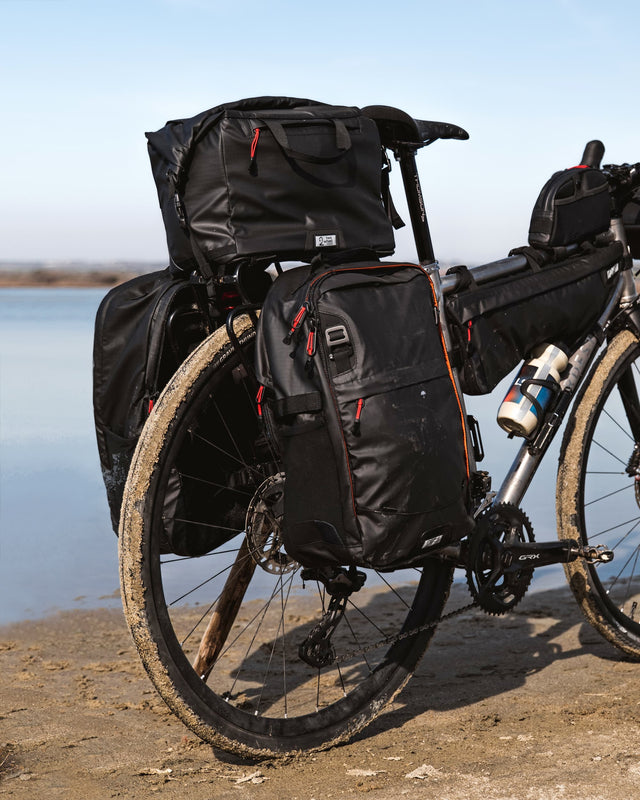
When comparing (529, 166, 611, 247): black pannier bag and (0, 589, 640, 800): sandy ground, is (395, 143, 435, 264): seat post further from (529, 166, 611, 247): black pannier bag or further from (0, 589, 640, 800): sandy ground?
(0, 589, 640, 800): sandy ground

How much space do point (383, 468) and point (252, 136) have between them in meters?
0.93

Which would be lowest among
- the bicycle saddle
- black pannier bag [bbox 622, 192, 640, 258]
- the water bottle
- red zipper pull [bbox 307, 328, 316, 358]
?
the water bottle

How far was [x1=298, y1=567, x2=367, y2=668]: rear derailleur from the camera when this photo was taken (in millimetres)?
2881

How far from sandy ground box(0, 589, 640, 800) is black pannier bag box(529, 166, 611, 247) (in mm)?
1567

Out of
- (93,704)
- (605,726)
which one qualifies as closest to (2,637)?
(93,704)

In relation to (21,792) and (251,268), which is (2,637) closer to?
(21,792)

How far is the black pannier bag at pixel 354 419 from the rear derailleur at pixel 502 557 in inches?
16.2

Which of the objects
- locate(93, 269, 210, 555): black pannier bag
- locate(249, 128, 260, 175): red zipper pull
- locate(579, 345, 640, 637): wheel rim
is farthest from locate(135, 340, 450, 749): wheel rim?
locate(579, 345, 640, 637): wheel rim

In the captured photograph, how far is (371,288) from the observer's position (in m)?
2.67

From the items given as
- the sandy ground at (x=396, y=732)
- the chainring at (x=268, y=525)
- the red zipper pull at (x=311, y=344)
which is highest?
the red zipper pull at (x=311, y=344)

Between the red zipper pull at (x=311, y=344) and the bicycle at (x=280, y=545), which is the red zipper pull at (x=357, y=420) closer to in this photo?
the red zipper pull at (x=311, y=344)

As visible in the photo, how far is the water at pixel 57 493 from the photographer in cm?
477

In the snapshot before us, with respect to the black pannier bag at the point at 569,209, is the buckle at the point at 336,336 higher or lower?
lower

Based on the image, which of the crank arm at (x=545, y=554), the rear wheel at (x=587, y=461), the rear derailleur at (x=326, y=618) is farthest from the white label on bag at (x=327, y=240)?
the rear wheel at (x=587, y=461)
